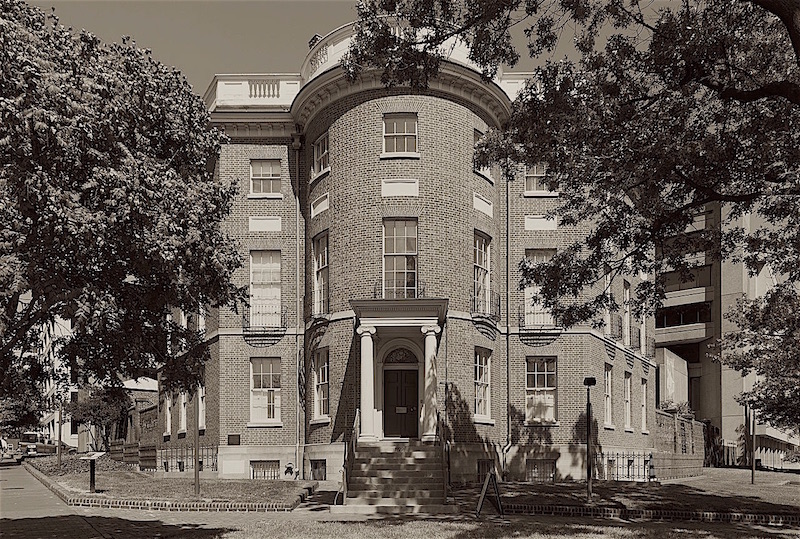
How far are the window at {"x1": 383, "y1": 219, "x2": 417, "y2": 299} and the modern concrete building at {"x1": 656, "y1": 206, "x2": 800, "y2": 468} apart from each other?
102 ft

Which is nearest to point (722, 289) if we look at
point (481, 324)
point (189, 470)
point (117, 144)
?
point (481, 324)

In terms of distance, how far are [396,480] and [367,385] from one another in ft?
9.86

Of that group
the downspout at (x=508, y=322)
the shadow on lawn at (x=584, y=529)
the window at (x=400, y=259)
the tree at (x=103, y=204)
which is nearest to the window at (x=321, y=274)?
the window at (x=400, y=259)

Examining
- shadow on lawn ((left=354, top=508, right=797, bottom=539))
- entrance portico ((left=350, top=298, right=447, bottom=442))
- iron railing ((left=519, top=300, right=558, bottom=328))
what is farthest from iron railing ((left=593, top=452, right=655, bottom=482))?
shadow on lawn ((left=354, top=508, right=797, bottom=539))

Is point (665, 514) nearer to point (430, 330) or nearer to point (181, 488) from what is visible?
point (430, 330)

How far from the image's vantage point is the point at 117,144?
39.8 ft

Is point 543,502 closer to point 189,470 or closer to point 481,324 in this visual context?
point 481,324

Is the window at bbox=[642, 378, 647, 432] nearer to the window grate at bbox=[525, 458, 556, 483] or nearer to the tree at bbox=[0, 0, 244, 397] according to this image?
the window grate at bbox=[525, 458, 556, 483]

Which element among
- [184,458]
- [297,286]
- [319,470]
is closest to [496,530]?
[319,470]

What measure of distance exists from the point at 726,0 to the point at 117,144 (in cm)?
1001

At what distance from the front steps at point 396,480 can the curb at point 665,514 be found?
2183 mm

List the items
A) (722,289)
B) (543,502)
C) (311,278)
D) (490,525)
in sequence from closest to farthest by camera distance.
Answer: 1. (490,525)
2. (543,502)
3. (311,278)
4. (722,289)

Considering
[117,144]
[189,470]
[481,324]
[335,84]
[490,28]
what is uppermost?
[335,84]

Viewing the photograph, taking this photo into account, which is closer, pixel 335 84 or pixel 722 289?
pixel 335 84
